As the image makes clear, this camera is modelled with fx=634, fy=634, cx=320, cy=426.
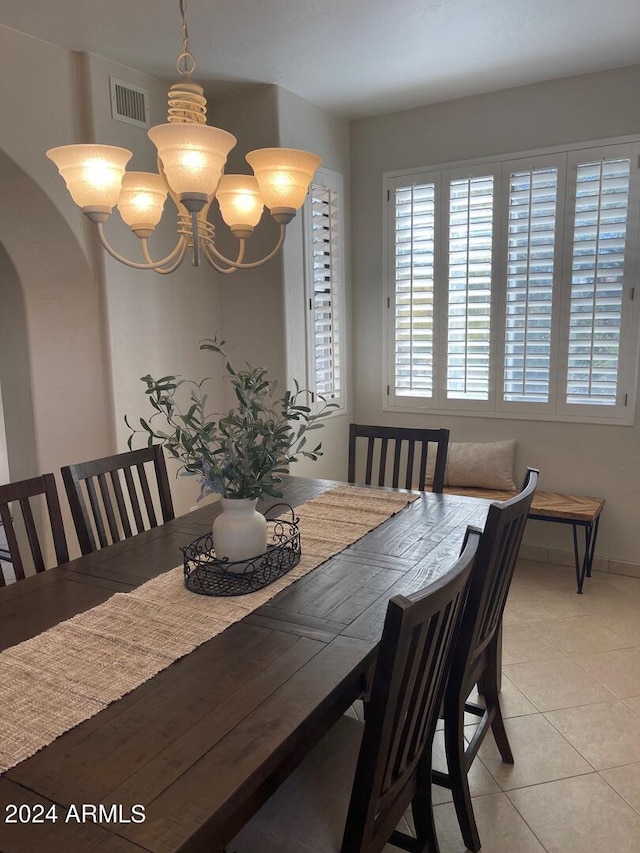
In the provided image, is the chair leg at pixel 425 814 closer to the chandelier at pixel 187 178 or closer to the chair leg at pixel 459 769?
the chair leg at pixel 459 769

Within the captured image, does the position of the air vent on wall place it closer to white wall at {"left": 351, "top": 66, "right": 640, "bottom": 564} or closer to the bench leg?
white wall at {"left": 351, "top": 66, "right": 640, "bottom": 564}

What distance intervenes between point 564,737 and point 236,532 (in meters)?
1.49

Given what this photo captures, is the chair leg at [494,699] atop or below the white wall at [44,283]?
below

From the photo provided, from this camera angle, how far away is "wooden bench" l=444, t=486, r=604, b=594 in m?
3.48

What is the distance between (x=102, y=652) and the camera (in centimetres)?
141

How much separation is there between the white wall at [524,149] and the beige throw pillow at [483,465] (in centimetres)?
10

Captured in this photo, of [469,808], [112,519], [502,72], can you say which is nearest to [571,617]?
[469,808]

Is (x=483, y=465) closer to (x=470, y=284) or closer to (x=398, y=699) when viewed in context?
(x=470, y=284)

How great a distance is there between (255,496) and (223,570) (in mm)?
242

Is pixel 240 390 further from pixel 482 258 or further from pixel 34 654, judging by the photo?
pixel 482 258

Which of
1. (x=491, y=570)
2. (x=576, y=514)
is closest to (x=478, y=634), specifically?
(x=491, y=570)

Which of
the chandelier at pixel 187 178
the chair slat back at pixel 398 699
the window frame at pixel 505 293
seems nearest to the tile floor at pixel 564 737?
the chair slat back at pixel 398 699

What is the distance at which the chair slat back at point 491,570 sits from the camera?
1.57m

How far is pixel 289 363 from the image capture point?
372 centimetres
